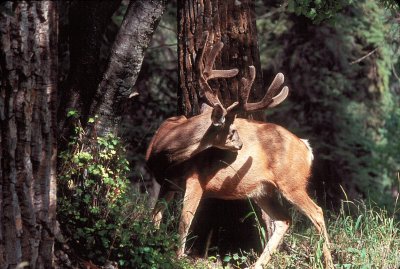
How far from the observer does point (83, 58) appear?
7230 mm

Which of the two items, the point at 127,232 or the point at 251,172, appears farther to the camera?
the point at 251,172

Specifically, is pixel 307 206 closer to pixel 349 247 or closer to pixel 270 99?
pixel 349 247

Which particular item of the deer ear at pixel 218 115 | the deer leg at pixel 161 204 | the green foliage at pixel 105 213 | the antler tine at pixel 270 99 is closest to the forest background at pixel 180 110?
the green foliage at pixel 105 213

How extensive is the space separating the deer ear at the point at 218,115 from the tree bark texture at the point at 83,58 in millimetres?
1165

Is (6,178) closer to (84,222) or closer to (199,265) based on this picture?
(84,222)

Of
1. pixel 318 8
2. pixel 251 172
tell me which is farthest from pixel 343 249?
pixel 318 8

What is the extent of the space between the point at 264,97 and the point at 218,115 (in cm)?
48

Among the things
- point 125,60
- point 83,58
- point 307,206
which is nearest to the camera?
point 125,60

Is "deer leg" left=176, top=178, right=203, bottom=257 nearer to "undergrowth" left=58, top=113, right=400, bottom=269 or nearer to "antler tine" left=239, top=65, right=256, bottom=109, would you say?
"undergrowth" left=58, top=113, right=400, bottom=269

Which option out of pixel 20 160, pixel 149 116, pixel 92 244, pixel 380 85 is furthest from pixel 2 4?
pixel 380 85

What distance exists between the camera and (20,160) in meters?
4.80

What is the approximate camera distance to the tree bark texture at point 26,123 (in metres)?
4.73

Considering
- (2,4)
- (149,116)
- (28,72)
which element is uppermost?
(2,4)

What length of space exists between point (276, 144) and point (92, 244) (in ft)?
8.39
